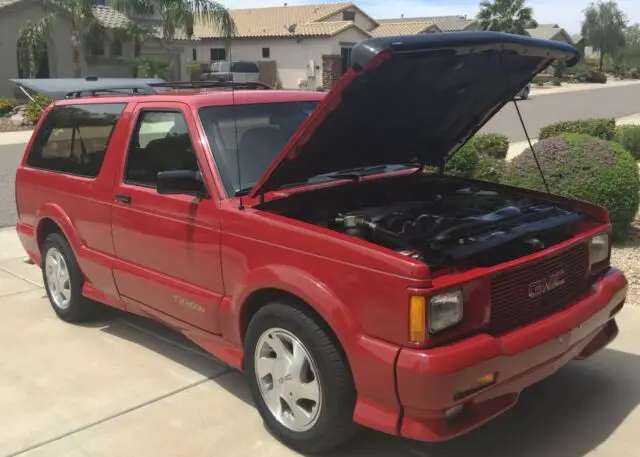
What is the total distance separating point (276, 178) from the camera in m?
3.74

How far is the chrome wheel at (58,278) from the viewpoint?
17.8 ft

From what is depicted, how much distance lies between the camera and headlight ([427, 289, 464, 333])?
2.95 metres

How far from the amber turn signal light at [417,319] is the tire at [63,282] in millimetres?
3183

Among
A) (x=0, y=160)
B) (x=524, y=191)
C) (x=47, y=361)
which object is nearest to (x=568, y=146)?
(x=524, y=191)

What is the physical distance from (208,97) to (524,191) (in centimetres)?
215

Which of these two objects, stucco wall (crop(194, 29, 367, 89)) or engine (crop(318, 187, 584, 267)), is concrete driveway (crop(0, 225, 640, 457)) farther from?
stucco wall (crop(194, 29, 367, 89))

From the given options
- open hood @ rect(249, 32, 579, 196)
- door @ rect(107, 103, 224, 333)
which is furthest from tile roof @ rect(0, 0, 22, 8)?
open hood @ rect(249, 32, 579, 196)

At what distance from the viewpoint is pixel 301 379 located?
3.44m

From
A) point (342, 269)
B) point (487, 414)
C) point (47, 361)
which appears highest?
point (342, 269)

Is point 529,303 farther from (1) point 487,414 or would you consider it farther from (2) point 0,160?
(2) point 0,160

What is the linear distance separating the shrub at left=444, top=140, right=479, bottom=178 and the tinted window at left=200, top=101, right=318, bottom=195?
4.72 meters

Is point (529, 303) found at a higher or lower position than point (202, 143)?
lower

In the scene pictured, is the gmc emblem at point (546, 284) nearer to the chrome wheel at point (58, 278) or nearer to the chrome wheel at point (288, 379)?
the chrome wheel at point (288, 379)

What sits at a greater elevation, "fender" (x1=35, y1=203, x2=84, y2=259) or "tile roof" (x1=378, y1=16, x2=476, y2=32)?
"tile roof" (x1=378, y1=16, x2=476, y2=32)
